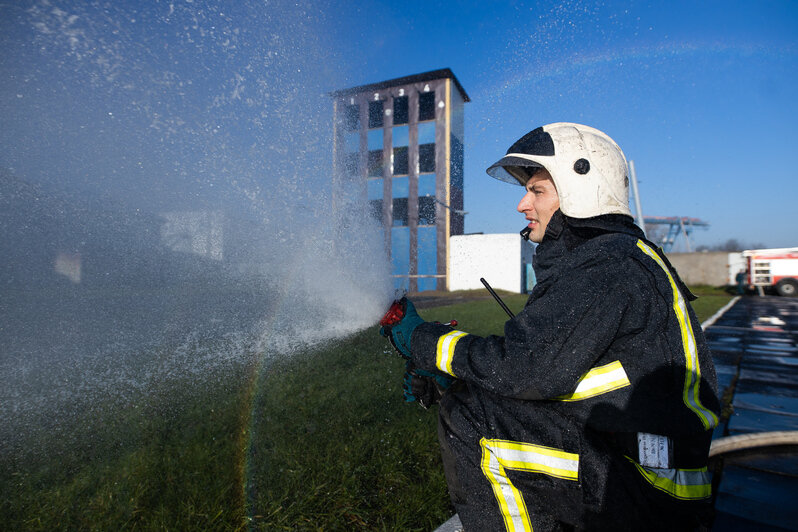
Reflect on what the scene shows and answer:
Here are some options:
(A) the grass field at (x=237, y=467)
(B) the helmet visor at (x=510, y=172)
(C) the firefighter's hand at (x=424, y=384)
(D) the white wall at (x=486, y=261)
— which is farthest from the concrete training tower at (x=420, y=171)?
(C) the firefighter's hand at (x=424, y=384)

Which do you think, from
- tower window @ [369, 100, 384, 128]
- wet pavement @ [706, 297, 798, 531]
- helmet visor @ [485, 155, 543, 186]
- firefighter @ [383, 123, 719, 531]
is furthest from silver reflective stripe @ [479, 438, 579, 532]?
tower window @ [369, 100, 384, 128]

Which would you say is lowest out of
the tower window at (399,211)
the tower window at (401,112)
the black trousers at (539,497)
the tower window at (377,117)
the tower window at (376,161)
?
the black trousers at (539,497)

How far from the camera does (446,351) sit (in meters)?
1.83

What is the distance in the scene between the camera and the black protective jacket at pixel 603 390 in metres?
1.59

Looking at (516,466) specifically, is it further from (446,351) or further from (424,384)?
(424,384)

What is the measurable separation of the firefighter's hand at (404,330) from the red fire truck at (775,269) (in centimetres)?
3075

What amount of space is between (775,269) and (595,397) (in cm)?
3116

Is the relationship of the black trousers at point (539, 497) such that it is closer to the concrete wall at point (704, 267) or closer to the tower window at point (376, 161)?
the tower window at point (376, 161)

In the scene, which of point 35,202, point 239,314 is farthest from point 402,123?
point 35,202

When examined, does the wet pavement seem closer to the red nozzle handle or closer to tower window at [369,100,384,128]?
the red nozzle handle

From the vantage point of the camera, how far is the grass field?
2.57 meters

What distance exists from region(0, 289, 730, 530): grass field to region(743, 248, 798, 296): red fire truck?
29.2 metres

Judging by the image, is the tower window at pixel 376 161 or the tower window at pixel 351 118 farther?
the tower window at pixel 376 161

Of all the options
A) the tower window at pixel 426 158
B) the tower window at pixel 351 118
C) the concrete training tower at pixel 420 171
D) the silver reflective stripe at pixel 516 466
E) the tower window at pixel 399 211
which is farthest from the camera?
the tower window at pixel 399 211
